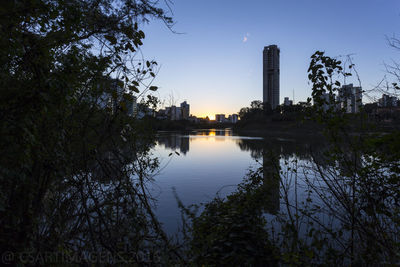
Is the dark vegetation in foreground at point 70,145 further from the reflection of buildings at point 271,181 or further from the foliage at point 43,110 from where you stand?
the reflection of buildings at point 271,181

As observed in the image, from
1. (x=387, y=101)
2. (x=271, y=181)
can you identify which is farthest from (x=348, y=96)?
(x=271, y=181)

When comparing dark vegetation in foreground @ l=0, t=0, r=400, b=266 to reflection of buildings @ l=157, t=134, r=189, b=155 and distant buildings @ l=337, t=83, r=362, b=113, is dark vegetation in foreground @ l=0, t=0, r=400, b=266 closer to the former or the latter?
distant buildings @ l=337, t=83, r=362, b=113

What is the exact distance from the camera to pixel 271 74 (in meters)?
133

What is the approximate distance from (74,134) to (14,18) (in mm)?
1386

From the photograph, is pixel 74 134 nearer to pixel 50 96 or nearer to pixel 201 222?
pixel 50 96

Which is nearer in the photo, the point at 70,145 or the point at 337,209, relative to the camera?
the point at 70,145

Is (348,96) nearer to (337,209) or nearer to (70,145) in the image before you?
(337,209)

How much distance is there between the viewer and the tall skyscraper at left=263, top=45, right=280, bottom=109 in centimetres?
12862

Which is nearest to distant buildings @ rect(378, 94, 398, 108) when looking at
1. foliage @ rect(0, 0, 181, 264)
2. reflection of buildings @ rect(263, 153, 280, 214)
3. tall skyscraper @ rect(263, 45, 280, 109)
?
reflection of buildings @ rect(263, 153, 280, 214)

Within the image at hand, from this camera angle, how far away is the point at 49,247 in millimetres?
2471

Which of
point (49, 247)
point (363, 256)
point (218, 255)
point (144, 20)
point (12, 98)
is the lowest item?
point (218, 255)

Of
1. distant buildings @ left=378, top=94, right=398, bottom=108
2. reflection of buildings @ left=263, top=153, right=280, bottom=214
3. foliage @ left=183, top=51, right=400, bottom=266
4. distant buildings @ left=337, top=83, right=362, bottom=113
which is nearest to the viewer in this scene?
foliage @ left=183, top=51, right=400, bottom=266

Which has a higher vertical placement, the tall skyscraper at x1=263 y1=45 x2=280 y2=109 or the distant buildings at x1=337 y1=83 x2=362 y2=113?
the tall skyscraper at x1=263 y1=45 x2=280 y2=109

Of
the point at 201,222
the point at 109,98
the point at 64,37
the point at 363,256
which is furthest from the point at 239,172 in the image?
the point at 64,37
